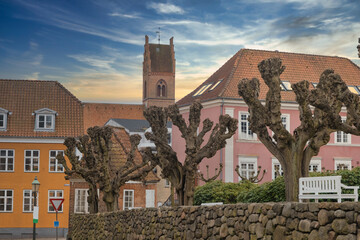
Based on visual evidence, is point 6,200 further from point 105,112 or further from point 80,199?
point 105,112

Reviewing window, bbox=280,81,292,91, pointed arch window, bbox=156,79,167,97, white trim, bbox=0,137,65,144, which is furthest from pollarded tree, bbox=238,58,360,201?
pointed arch window, bbox=156,79,167,97

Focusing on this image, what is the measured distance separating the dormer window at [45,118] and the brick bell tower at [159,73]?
71.0 metres

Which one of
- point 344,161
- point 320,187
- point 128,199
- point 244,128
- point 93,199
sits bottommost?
point 128,199

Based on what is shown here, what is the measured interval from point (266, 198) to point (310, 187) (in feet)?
24.6

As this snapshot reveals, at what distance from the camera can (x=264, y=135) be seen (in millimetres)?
18438

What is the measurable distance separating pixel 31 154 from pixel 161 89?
74.7 metres

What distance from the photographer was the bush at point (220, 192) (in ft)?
88.1

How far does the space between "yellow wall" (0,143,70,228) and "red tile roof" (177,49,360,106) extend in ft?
38.2

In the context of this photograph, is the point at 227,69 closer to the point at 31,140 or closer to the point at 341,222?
the point at 31,140

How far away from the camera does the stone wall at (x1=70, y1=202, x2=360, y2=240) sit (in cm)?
843

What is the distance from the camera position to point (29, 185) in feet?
173

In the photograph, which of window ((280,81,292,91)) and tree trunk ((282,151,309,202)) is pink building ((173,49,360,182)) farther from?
tree trunk ((282,151,309,202))

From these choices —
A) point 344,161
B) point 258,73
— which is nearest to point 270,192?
point 258,73

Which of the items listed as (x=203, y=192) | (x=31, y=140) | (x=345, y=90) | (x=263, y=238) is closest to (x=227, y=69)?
(x=31, y=140)
